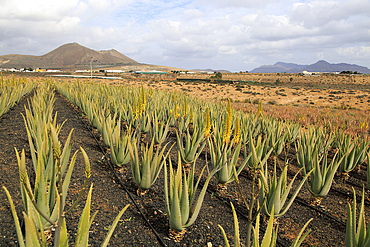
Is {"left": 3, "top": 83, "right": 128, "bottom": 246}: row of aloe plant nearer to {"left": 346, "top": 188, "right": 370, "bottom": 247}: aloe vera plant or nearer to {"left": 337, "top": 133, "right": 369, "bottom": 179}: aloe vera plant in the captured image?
{"left": 346, "top": 188, "right": 370, "bottom": 247}: aloe vera plant

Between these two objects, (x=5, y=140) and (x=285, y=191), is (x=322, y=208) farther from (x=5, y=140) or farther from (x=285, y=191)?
(x=5, y=140)

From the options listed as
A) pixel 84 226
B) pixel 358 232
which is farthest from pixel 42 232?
pixel 358 232

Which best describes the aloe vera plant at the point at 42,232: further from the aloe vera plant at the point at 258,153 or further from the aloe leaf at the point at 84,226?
the aloe vera plant at the point at 258,153

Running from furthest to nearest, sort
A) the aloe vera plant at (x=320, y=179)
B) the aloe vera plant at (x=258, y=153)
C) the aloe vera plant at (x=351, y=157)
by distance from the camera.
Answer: the aloe vera plant at (x=351, y=157)
the aloe vera plant at (x=320, y=179)
the aloe vera plant at (x=258, y=153)

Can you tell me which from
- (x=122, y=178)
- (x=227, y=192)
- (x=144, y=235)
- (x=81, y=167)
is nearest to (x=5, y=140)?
(x=81, y=167)

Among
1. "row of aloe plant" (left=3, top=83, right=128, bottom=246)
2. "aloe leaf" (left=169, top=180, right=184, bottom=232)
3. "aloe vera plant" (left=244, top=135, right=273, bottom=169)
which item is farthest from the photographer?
"aloe vera plant" (left=244, top=135, right=273, bottom=169)

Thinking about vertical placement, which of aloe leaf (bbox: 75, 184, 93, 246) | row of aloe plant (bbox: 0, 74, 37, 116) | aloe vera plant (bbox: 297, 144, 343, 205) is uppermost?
row of aloe plant (bbox: 0, 74, 37, 116)

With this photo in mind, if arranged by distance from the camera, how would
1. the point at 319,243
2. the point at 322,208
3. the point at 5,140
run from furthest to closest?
the point at 5,140
the point at 322,208
the point at 319,243

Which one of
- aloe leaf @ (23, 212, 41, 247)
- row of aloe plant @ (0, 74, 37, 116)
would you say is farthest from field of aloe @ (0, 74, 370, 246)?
row of aloe plant @ (0, 74, 37, 116)

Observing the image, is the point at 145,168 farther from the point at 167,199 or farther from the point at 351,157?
the point at 351,157

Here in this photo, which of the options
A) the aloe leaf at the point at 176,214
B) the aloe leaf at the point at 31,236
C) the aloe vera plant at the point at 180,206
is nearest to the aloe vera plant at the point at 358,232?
the aloe vera plant at the point at 180,206

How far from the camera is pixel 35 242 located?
1469 mm

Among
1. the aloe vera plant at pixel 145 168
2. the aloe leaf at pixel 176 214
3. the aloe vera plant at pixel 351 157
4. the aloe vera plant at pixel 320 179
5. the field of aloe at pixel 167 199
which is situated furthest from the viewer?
the aloe vera plant at pixel 351 157

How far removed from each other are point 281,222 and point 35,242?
3.11 metres
